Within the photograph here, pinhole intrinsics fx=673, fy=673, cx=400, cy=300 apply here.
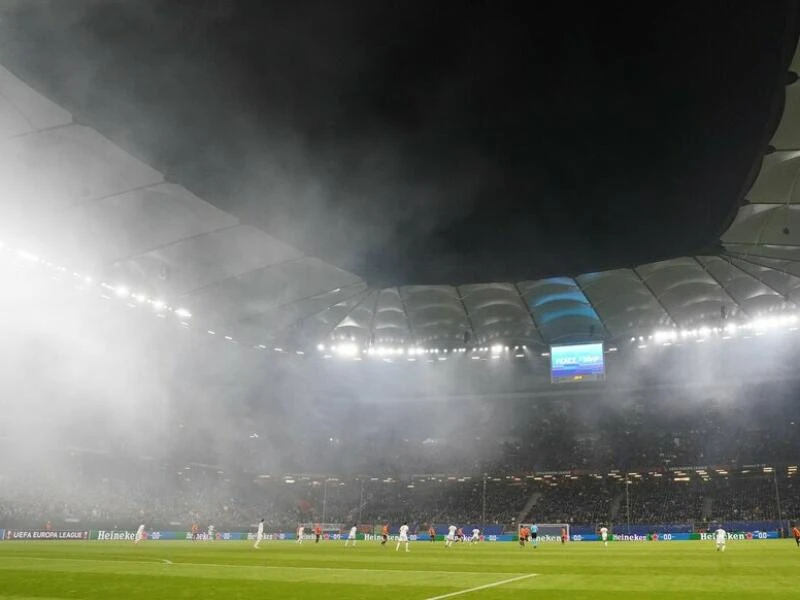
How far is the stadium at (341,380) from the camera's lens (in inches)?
567

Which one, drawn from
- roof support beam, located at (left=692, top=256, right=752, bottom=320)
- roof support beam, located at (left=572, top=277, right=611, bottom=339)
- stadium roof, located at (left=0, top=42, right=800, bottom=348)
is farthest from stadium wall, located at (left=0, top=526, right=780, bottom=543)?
roof support beam, located at (left=692, top=256, right=752, bottom=320)

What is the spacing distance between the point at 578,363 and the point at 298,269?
19049mm

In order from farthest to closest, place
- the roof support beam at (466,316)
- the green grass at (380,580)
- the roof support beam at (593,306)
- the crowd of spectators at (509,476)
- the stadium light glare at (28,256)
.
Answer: the crowd of spectators at (509,476) < the roof support beam at (466,316) < the roof support beam at (593,306) < the stadium light glare at (28,256) < the green grass at (380,580)

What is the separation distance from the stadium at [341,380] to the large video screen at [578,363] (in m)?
0.23

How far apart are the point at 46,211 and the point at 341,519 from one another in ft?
110

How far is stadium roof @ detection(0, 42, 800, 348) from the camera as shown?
754 inches

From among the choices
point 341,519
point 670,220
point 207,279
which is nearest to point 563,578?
point 670,220

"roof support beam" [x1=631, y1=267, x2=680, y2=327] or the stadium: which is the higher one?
"roof support beam" [x1=631, y1=267, x2=680, y2=327]

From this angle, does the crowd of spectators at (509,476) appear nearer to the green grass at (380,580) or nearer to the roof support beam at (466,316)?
the roof support beam at (466,316)

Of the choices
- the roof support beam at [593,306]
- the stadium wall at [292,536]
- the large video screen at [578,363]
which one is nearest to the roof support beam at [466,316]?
the large video screen at [578,363]

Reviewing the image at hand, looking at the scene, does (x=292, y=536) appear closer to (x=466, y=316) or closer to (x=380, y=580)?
(x=466, y=316)

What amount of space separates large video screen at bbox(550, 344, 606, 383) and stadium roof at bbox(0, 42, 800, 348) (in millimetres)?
1437

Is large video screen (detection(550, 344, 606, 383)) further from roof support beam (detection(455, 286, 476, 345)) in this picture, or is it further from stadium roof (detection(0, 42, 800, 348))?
roof support beam (detection(455, 286, 476, 345))

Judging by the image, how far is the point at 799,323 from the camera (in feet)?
122
